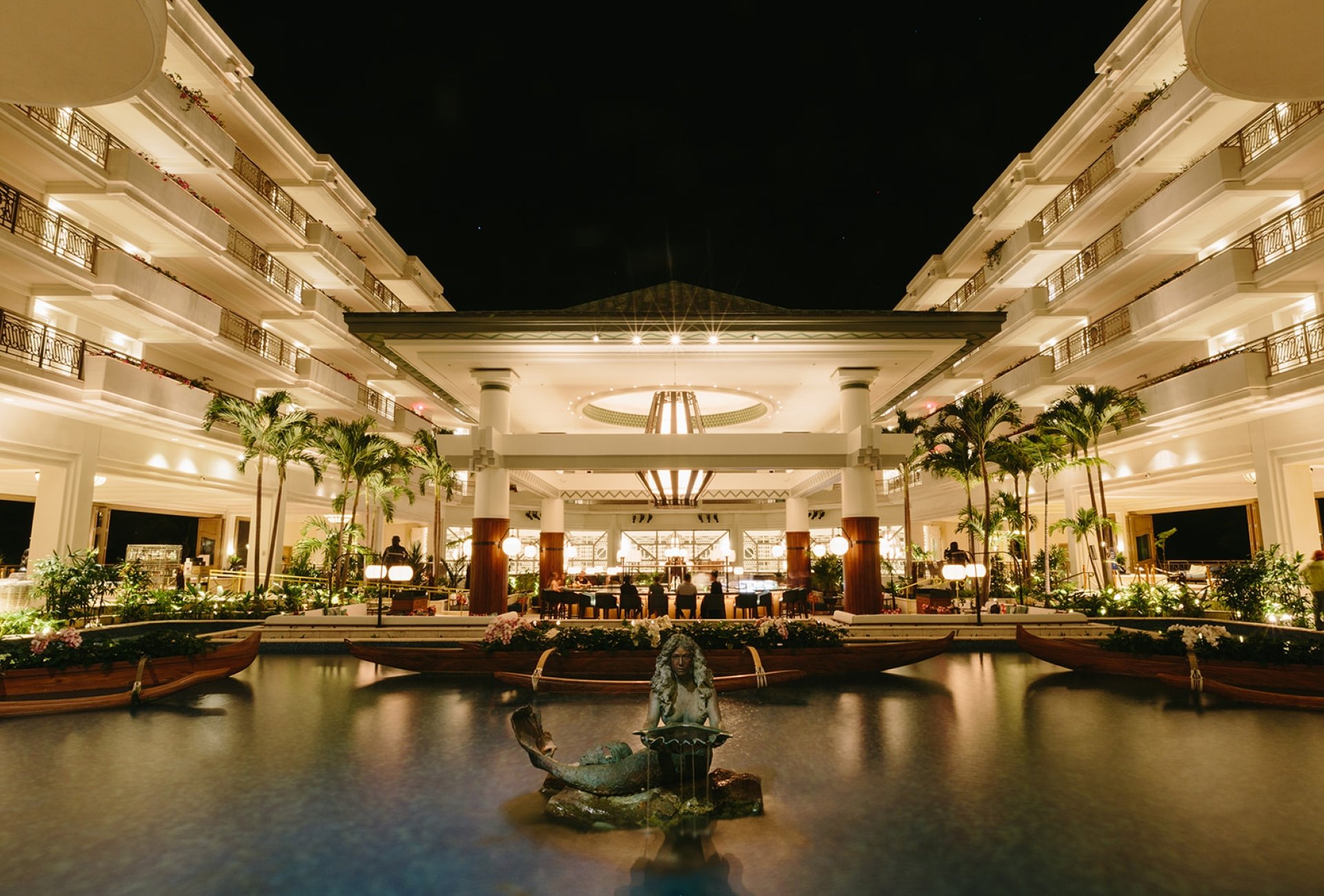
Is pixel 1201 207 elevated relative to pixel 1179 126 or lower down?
lower down

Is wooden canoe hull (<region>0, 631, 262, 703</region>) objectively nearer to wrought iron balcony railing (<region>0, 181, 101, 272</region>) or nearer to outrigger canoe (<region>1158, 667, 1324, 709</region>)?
wrought iron balcony railing (<region>0, 181, 101, 272</region>)

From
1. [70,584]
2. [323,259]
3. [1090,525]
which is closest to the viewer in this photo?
[70,584]

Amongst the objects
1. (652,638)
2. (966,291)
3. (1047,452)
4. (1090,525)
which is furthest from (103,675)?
(966,291)

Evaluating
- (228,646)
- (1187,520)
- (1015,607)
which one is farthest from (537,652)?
(1187,520)

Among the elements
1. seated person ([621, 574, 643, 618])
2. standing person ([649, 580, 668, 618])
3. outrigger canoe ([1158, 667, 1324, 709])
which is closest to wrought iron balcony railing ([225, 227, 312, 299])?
seated person ([621, 574, 643, 618])

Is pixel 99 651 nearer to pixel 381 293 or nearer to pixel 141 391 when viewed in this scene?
pixel 141 391

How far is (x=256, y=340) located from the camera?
21.4 m

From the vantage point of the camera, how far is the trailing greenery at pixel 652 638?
9703 millimetres

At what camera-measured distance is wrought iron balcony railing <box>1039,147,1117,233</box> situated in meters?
21.4

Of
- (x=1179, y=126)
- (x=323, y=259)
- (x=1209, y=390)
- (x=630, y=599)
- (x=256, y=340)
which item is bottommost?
(x=630, y=599)

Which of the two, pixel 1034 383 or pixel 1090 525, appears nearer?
pixel 1090 525

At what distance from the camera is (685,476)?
21.6m

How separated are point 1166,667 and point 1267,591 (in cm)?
678

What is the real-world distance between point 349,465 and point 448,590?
4639 mm
